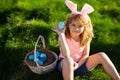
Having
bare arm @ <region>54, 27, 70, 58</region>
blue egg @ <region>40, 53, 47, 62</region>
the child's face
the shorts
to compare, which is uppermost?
the child's face

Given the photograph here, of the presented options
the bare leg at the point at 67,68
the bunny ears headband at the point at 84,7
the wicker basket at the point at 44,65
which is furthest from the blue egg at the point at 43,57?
the bunny ears headband at the point at 84,7

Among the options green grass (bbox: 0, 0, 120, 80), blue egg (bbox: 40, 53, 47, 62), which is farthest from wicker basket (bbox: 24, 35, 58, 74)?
green grass (bbox: 0, 0, 120, 80)

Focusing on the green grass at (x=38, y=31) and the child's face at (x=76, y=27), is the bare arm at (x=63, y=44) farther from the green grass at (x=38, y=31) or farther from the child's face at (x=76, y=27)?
the green grass at (x=38, y=31)

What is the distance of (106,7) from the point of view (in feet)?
19.8

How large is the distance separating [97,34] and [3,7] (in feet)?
5.32

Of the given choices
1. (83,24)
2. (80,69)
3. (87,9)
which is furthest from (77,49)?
(87,9)

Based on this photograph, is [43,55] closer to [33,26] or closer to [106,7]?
[33,26]

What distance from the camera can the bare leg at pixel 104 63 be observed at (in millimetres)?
4215

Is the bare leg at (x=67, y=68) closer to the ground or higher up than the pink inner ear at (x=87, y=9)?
closer to the ground

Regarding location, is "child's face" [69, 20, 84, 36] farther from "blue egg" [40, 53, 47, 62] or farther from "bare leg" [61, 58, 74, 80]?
"blue egg" [40, 53, 47, 62]

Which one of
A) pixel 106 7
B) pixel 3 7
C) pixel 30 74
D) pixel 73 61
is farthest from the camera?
pixel 106 7

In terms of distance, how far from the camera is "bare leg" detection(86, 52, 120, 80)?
13.8 ft

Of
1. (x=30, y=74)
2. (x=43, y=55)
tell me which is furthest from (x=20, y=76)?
(x=43, y=55)

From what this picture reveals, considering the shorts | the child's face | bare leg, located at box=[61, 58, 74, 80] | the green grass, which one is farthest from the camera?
the green grass
